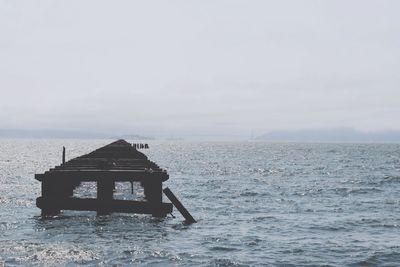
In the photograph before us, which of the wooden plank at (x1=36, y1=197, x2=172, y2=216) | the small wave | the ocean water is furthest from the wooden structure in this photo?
the small wave

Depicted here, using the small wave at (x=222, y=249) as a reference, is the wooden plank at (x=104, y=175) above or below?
above

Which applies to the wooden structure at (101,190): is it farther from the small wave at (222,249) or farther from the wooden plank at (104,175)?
the small wave at (222,249)

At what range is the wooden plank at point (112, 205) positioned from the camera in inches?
819

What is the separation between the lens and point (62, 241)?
→ 17984 millimetres

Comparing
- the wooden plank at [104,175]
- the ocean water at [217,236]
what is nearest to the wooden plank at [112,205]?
the ocean water at [217,236]

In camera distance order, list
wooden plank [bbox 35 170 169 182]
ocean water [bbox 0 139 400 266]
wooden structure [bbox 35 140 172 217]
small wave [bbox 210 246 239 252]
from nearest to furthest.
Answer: ocean water [bbox 0 139 400 266]
small wave [bbox 210 246 239 252]
wooden structure [bbox 35 140 172 217]
wooden plank [bbox 35 170 169 182]

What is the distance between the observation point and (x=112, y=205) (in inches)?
824

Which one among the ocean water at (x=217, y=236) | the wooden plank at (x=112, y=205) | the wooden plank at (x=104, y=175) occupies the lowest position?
the ocean water at (x=217, y=236)

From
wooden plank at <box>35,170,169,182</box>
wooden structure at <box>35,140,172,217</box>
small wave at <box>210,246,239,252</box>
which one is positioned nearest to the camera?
small wave at <box>210,246,239,252</box>

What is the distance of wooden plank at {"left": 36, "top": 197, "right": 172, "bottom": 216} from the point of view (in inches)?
819

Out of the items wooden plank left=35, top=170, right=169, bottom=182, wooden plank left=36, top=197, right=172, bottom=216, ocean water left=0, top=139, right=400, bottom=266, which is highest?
wooden plank left=35, top=170, right=169, bottom=182

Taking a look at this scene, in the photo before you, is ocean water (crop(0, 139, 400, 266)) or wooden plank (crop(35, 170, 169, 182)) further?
wooden plank (crop(35, 170, 169, 182))

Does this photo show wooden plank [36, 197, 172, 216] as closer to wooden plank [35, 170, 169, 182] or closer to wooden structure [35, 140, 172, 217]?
wooden structure [35, 140, 172, 217]

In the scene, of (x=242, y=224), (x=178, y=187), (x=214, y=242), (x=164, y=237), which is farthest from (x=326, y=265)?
(x=178, y=187)
